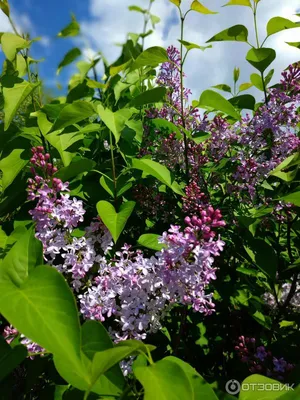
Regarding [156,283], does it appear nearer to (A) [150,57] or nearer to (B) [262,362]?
(B) [262,362]

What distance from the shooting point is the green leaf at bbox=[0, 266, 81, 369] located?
0.61m

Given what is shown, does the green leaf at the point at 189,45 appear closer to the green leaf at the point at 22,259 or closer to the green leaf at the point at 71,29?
the green leaf at the point at 71,29

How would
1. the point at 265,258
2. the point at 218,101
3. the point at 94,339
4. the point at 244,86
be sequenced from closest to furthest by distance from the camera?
the point at 94,339 → the point at 265,258 → the point at 218,101 → the point at 244,86

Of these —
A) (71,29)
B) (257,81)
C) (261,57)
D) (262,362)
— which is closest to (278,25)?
(261,57)

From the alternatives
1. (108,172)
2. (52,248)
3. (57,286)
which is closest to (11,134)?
(108,172)

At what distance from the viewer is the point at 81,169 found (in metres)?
1.36

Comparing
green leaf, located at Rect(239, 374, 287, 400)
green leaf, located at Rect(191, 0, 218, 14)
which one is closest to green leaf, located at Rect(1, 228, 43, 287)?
green leaf, located at Rect(239, 374, 287, 400)

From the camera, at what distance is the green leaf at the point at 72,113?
51.9 inches

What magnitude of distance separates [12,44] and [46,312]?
128cm

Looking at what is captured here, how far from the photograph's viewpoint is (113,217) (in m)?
1.27

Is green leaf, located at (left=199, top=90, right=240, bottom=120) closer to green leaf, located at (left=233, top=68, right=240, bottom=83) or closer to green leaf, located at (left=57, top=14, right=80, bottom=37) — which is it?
green leaf, located at (left=57, top=14, right=80, bottom=37)

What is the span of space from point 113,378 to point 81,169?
749 mm

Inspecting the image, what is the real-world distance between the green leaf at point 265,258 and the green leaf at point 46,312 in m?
0.86

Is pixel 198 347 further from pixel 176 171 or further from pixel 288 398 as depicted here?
pixel 288 398
